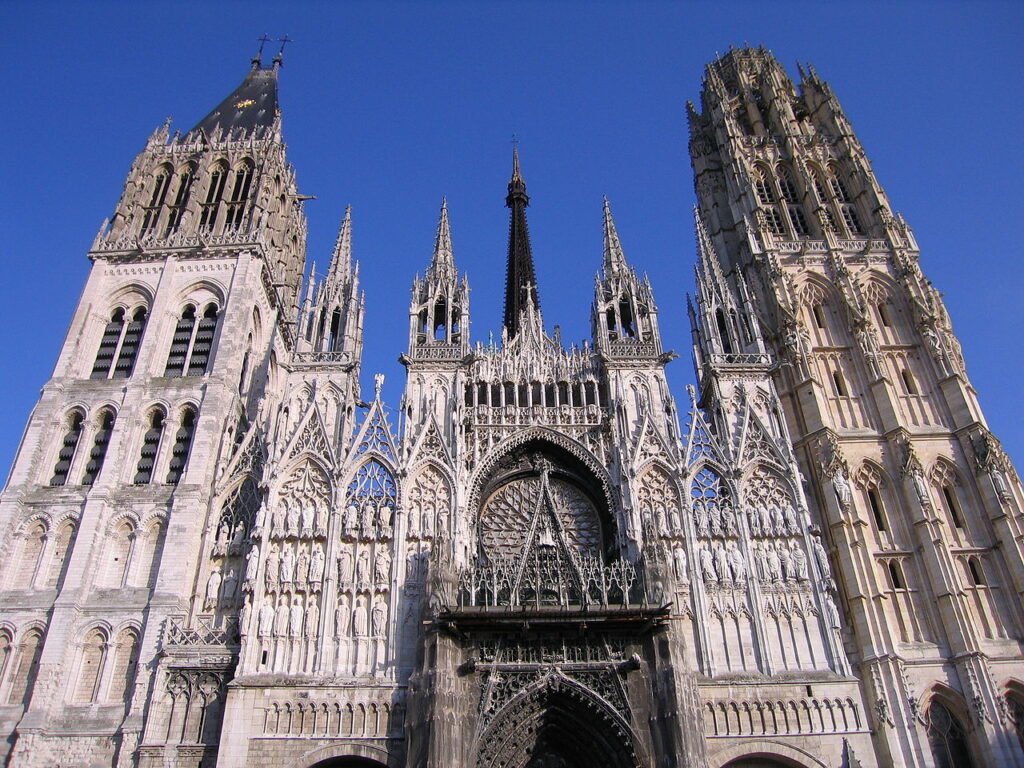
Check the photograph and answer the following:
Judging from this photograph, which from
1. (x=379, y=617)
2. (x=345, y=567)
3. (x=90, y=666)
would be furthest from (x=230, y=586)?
(x=379, y=617)

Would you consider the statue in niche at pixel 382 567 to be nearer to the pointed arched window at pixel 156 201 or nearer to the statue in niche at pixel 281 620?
the statue in niche at pixel 281 620

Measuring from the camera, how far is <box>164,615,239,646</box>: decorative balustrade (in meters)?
21.7

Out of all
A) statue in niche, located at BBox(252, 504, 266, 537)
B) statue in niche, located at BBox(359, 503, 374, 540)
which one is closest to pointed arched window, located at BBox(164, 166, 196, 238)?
statue in niche, located at BBox(252, 504, 266, 537)

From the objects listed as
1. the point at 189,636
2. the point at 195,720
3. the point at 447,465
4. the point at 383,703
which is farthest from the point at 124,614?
the point at 447,465

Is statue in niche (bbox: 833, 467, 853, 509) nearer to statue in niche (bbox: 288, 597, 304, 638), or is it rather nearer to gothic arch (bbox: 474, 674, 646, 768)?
gothic arch (bbox: 474, 674, 646, 768)

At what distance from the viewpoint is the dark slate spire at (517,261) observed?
126 feet

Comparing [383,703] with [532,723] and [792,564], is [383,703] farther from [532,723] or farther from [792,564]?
[792,564]

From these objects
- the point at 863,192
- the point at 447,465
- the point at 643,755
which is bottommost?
the point at 643,755

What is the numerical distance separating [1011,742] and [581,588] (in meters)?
11.9

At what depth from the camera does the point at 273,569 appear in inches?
893

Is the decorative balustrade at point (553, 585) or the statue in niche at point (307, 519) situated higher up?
the statue in niche at point (307, 519)

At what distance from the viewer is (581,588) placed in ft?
70.3

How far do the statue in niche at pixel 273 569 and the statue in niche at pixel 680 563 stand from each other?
1144 centimetres

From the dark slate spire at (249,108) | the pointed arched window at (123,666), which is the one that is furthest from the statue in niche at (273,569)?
the dark slate spire at (249,108)
